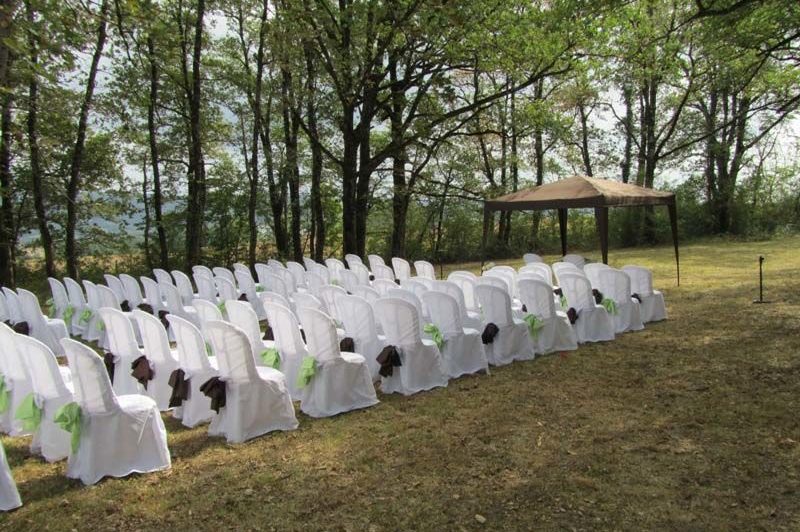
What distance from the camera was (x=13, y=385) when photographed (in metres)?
4.33

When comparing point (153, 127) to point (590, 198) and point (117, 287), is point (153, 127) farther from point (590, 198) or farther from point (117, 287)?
point (590, 198)

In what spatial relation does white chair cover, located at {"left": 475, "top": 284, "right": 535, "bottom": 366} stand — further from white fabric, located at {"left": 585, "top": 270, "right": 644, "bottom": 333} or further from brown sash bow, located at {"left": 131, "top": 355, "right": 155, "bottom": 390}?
brown sash bow, located at {"left": 131, "top": 355, "right": 155, "bottom": 390}

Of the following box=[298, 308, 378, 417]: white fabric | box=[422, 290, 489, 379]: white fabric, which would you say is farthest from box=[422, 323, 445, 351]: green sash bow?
box=[298, 308, 378, 417]: white fabric

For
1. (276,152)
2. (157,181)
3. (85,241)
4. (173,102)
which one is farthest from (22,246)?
(276,152)

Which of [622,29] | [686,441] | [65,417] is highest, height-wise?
[622,29]

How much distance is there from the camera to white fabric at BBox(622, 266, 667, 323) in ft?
25.1

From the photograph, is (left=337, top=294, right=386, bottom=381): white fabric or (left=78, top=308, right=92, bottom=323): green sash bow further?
(left=78, top=308, right=92, bottom=323): green sash bow

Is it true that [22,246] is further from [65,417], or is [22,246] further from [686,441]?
[686,441]

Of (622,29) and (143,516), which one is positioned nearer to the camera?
(143,516)

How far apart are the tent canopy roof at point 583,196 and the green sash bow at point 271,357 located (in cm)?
664

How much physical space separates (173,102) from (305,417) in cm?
1590

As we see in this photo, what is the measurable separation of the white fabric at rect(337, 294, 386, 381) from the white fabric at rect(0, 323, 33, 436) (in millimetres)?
2612

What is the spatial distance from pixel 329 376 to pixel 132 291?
507 cm

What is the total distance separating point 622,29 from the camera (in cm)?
1311
